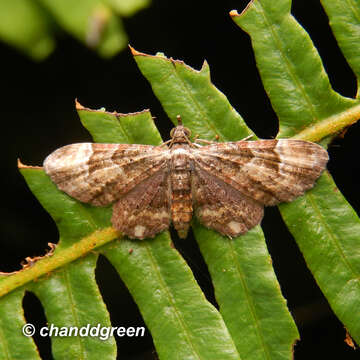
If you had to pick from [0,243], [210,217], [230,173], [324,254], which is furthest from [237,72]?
[0,243]

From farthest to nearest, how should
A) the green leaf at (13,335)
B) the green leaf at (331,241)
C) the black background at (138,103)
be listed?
1. the black background at (138,103)
2. the green leaf at (13,335)
3. the green leaf at (331,241)

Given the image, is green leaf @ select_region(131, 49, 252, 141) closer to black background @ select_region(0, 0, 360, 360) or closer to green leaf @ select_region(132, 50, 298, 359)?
green leaf @ select_region(132, 50, 298, 359)

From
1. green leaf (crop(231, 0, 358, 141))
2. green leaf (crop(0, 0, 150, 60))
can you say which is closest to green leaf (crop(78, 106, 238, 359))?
green leaf (crop(0, 0, 150, 60))

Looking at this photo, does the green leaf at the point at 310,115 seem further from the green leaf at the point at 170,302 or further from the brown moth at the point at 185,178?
the green leaf at the point at 170,302

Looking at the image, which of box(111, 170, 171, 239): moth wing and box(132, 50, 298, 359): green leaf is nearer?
box(132, 50, 298, 359): green leaf

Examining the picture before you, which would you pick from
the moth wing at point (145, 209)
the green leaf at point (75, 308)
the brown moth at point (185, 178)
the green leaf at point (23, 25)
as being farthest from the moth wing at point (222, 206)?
the green leaf at point (23, 25)

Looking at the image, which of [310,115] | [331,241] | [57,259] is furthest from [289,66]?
[57,259]
